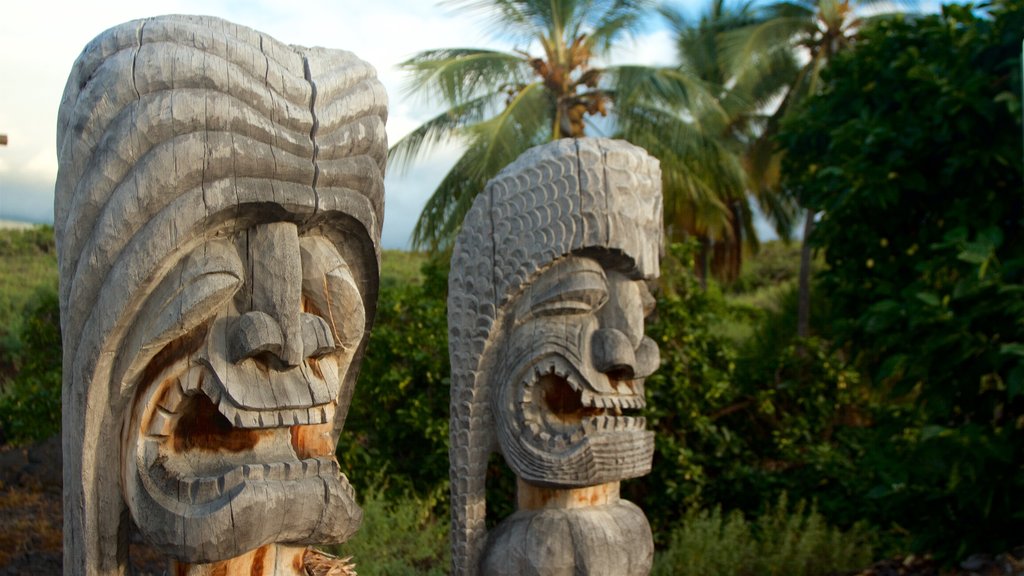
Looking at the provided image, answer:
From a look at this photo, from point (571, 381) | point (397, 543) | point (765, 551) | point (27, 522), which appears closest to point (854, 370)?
point (765, 551)

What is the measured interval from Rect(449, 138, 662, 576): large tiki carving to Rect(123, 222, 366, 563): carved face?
3.70 feet

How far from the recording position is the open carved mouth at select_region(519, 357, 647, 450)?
10.8ft

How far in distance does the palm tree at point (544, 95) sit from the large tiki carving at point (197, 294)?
28.5 feet

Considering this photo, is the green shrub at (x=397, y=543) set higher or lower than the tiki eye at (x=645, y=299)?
lower

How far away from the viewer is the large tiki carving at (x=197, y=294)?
82.7 inches

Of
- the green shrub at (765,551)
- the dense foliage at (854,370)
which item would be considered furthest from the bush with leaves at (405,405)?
the green shrub at (765,551)

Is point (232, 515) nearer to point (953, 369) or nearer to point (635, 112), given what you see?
point (953, 369)

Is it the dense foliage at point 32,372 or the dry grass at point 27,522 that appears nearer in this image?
the dry grass at point 27,522

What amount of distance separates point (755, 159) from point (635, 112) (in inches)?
233

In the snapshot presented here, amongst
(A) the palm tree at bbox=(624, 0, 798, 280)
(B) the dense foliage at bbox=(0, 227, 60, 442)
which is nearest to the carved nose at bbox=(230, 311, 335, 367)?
(B) the dense foliage at bbox=(0, 227, 60, 442)

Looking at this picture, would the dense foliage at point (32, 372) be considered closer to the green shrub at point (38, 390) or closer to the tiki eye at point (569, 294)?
the green shrub at point (38, 390)

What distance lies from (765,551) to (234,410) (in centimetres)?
443

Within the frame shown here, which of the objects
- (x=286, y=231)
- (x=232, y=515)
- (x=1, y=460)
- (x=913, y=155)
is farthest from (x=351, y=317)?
(x=1, y=460)

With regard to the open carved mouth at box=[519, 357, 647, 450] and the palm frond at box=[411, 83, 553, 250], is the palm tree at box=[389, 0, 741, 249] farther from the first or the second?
the open carved mouth at box=[519, 357, 647, 450]
